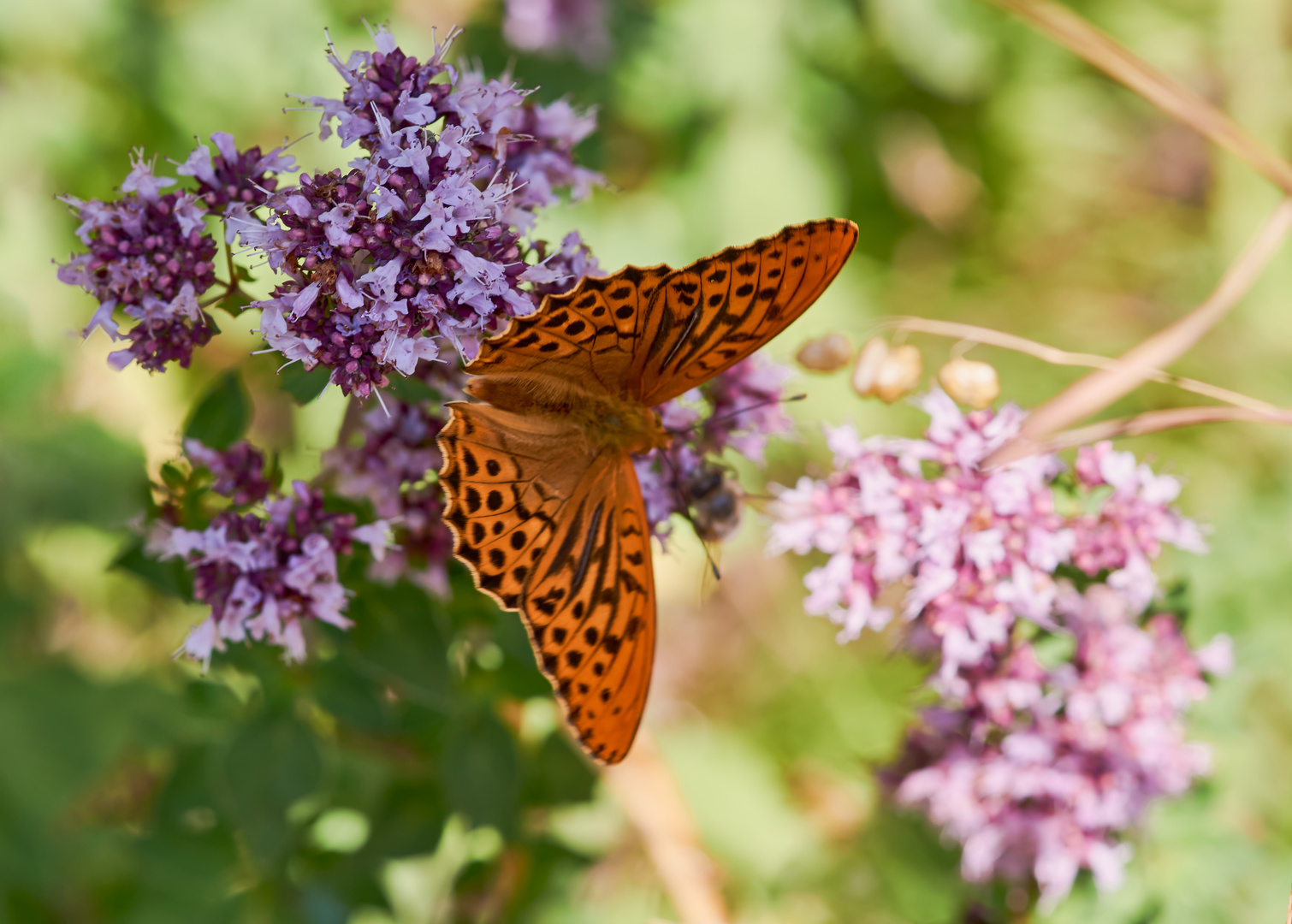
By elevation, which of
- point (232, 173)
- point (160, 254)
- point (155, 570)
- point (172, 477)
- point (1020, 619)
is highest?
point (232, 173)

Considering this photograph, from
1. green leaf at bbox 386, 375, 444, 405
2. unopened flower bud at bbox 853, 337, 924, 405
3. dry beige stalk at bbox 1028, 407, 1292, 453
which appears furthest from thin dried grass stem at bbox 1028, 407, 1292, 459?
green leaf at bbox 386, 375, 444, 405

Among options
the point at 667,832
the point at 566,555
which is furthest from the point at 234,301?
the point at 667,832

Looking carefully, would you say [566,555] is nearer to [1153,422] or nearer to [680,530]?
[1153,422]

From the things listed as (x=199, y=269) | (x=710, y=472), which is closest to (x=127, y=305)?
(x=199, y=269)

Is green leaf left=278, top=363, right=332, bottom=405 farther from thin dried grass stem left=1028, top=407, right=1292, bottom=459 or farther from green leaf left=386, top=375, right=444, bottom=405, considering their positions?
thin dried grass stem left=1028, top=407, right=1292, bottom=459

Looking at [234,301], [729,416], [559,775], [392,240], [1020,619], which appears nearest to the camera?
[392,240]

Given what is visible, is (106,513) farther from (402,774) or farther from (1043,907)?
(1043,907)

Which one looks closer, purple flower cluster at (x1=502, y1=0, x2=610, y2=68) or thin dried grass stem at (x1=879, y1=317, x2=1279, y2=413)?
thin dried grass stem at (x1=879, y1=317, x2=1279, y2=413)
